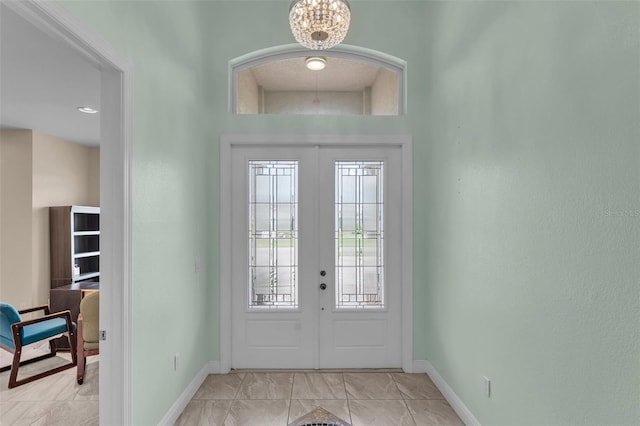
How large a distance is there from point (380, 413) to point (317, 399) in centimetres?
50

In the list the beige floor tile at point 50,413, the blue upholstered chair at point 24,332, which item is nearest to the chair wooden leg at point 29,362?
the blue upholstered chair at point 24,332

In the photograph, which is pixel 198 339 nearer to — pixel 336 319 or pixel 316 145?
pixel 336 319

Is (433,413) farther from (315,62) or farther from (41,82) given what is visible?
(41,82)

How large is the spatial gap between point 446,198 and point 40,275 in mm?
5669

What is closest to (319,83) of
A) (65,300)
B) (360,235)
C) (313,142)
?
(313,142)

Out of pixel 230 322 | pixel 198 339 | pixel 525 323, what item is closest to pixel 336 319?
pixel 230 322

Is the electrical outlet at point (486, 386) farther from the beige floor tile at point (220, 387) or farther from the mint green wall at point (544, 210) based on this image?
the beige floor tile at point (220, 387)

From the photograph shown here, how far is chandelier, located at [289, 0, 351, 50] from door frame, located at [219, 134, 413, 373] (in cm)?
104

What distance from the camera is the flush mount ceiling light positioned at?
321 centimetres

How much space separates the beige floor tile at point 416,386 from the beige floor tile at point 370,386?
0.19ft

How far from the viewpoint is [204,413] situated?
96.0 inches

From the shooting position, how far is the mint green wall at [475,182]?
48.5 inches

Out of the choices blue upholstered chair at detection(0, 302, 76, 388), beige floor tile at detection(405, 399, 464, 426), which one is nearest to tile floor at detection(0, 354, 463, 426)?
beige floor tile at detection(405, 399, 464, 426)

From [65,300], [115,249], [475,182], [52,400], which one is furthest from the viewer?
[65,300]
